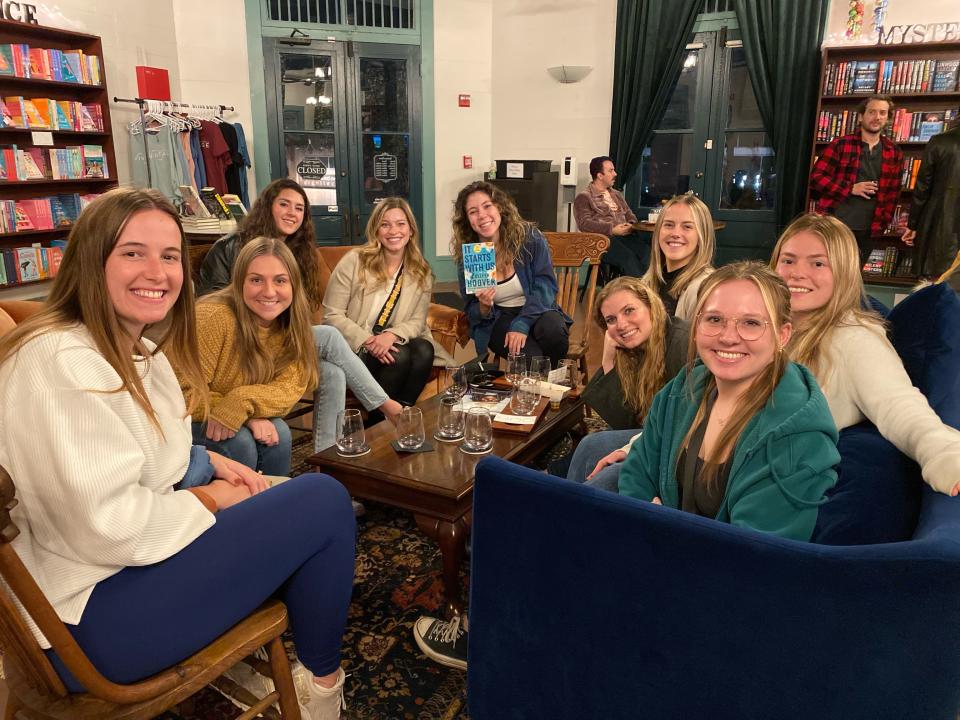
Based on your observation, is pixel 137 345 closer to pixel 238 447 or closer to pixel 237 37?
pixel 238 447

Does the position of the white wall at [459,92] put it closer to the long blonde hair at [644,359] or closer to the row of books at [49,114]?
the row of books at [49,114]

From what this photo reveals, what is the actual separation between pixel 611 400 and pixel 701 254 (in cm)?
83

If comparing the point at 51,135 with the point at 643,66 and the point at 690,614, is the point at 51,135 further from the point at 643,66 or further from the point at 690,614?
the point at 690,614

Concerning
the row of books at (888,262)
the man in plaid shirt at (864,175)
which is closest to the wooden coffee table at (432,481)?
the man in plaid shirt at (864,175)

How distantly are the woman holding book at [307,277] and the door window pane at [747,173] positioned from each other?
4737 millimetres

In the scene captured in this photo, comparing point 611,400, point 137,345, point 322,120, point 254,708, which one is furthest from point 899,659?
point 322,120

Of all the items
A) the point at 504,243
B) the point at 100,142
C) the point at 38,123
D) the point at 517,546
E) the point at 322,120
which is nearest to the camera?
the point at 517,546

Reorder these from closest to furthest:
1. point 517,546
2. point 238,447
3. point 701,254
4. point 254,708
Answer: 1. point 517,546
2. point 254,708
3. point 238,447
4. point 701,254

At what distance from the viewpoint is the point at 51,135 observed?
511cm

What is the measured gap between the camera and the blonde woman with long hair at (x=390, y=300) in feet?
10.8

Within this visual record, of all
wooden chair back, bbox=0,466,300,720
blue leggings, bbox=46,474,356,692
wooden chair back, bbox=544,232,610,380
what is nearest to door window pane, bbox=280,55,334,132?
wooden chair back, bbox=544,232,610,380

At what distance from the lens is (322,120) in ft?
23.1

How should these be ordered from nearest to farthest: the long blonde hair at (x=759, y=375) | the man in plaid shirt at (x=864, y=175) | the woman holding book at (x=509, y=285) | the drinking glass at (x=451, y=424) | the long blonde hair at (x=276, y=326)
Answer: the long blonde hair at (x=759, y=375) → the drinking glass at (x=451, y=424) → the long blonde hair at (x=276, y=326) → the woman holding book at (x=509, y=285) → the man in plaid shirt at (x=864, y=175)

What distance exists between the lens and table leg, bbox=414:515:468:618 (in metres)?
1.93
